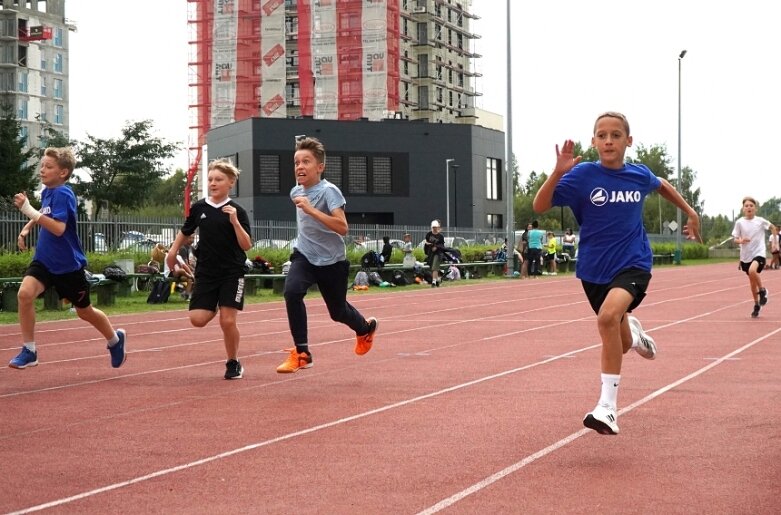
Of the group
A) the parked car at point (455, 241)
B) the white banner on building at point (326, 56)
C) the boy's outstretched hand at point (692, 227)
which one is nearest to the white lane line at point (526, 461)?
the boy's outstretched hand at point (692, 227)

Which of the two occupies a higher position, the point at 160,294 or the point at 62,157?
the point at 62,157

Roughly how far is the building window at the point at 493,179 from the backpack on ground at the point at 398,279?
52.0m

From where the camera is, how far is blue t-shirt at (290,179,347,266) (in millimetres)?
9523

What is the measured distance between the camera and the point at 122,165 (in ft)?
248

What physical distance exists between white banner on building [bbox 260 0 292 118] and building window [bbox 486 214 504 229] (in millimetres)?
17269

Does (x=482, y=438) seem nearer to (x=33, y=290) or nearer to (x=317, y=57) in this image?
(x=33, y=290)

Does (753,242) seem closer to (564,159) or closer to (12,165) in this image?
(564,159)

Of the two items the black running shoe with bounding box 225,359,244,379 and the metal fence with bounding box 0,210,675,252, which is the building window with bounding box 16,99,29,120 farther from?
the black running shoe with bounding box 225,359,244,379

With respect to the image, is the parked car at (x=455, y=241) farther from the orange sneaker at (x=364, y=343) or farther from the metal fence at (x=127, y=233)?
the orange sneaker at (x=364, y=343)

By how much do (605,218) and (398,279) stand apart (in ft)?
80.7

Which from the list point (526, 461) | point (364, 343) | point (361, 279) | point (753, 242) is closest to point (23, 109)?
point (361, 279)

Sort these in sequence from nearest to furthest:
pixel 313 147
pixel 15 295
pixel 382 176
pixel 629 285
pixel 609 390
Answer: pixel 609 390 < pixel 629 285 < pixel 313 147 < pixel 15 295 < pixel 382 176

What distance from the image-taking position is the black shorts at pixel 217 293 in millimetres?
9711

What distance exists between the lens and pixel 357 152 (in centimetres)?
7606
